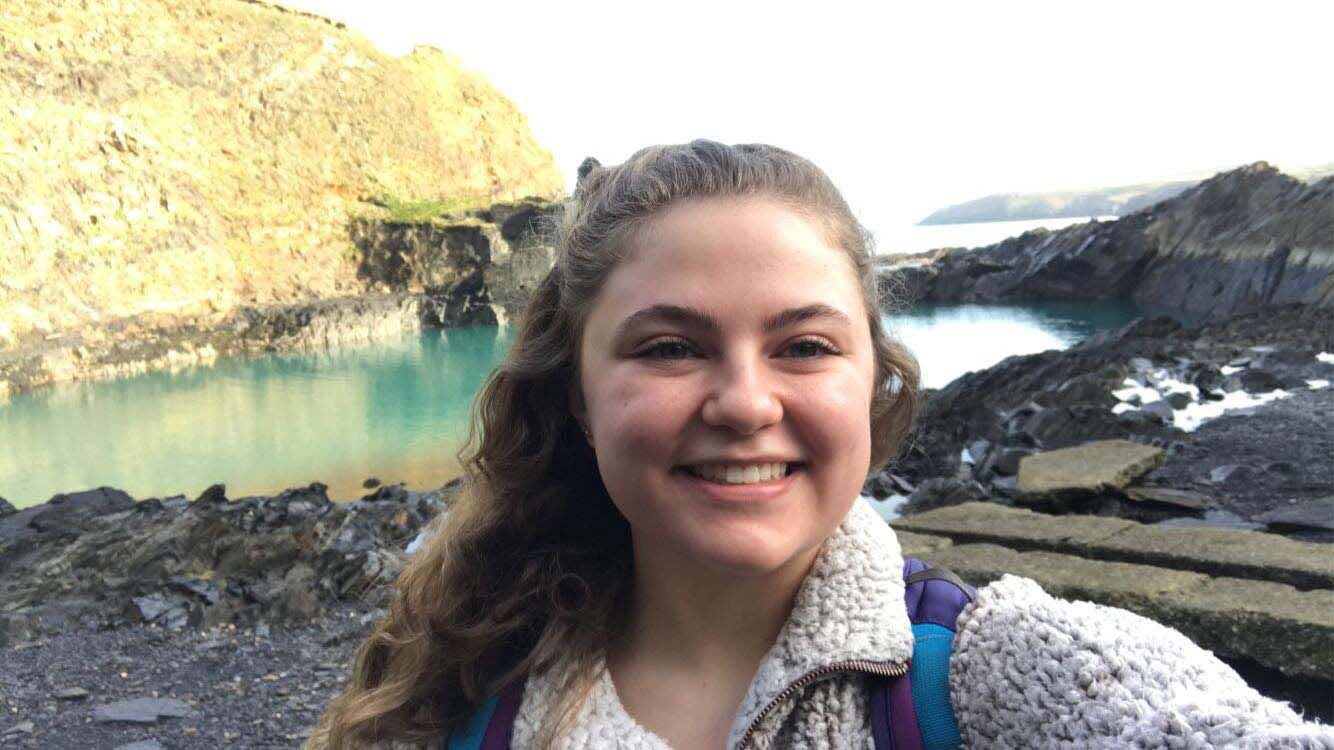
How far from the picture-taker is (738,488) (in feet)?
4.33

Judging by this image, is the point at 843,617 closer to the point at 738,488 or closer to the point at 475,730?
the point at 738,488

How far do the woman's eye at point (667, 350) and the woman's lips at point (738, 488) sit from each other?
16 cm

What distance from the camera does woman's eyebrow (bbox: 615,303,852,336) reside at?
1351 mm

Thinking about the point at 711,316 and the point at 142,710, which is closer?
the point at 711,316

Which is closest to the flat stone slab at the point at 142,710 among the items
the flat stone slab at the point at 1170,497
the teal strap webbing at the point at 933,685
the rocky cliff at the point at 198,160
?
the teal strap webbing at the point at 933,685

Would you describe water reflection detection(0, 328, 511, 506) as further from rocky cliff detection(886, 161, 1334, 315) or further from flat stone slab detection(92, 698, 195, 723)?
rocky cliff detection(886, 161, 1334, 315)

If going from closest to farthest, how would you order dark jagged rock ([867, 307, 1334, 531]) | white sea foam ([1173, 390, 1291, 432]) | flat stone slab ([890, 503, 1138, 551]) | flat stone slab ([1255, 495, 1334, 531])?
flat stone slab ([890, 503, 1138, 551]), flat stone slab ([1255, 495, 1334, 531]), dark jagged rock ([867, 307, 1334, 531]), white sea foam ([1173, 390, 1291, 432])

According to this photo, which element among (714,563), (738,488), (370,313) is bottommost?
(370,313)

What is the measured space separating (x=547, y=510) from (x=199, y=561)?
8.14 m

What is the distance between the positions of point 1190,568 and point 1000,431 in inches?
295

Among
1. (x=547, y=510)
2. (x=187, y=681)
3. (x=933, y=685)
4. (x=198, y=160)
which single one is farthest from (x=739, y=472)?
(x=198, y=160)

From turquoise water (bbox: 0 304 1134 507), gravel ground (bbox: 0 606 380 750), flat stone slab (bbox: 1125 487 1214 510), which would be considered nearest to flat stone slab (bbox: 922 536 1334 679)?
flat stone slab (bbox: 1125 487 1214 510)

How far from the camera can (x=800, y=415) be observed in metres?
1.34

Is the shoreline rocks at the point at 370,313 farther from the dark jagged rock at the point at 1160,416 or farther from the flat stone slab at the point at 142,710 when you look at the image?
the flat stone slab at the point at 142,710
